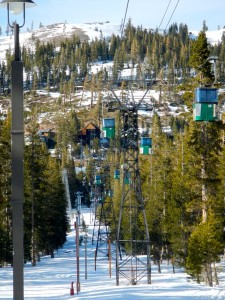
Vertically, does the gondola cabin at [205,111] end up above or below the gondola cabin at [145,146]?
above

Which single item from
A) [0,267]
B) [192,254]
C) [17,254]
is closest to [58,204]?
[0,267]

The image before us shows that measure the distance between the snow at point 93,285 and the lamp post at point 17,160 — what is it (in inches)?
440

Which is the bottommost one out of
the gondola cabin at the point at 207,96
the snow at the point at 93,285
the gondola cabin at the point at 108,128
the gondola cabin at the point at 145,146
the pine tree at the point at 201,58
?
the snow at the point at 93,285

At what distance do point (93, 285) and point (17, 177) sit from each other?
26.9 meters

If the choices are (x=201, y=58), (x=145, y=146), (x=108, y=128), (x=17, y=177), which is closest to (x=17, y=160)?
(x=17, y=177)

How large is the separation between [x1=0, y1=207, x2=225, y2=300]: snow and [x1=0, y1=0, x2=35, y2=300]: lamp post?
11.2 m

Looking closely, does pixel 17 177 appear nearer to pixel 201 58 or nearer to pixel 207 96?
pixel 207 96

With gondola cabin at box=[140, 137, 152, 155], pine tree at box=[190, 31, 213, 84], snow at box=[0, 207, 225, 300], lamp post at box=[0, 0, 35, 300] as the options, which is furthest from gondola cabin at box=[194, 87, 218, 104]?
gondola cabin at box=[140, 137, 152, 155]

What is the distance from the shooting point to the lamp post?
25.3ft

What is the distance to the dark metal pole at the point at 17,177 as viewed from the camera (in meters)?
7.70

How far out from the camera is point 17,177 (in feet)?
25.5

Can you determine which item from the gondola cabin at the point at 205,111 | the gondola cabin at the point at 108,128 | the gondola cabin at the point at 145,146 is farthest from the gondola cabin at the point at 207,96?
the gondola cabin at the point at 145,146

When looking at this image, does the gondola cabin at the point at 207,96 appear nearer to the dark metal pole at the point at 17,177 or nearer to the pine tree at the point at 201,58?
the pine tree at the point at 201,58

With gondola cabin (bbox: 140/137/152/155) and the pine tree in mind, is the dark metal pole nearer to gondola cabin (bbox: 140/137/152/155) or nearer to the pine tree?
the pine tree
